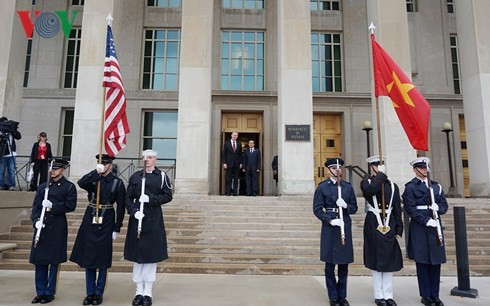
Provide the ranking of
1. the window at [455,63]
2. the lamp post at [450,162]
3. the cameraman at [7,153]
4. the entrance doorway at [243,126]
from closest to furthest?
the cameraman at [7,153], the lamp post at [450,162], the entrance doorway at [243,126], the window at [455,63]

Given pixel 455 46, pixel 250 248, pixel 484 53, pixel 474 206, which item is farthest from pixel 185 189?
pixel 455 46

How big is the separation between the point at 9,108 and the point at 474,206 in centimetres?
1564

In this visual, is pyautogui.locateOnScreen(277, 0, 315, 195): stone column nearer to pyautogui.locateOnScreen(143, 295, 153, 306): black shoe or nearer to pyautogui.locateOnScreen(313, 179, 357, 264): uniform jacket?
pyautogui.locateOnScreen(313, 179, 357, 264): uniform jacket

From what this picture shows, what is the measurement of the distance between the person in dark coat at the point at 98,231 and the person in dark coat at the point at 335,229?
3051 mm

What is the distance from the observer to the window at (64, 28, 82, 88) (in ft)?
57.8

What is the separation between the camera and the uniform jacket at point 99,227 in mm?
5164

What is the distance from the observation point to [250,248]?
26.8 ft

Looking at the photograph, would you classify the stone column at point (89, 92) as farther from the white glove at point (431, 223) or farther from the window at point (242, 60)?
the white glove at point (431, 223)

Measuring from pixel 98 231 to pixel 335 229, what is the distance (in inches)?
137

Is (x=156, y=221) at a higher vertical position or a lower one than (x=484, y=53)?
lower

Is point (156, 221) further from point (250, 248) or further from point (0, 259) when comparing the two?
point (0, 259)

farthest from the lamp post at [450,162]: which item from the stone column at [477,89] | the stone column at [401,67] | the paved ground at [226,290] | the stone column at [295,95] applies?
the paved ground at [226,290]

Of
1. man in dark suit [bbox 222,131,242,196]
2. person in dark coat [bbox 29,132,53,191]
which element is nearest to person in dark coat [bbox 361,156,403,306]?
man in dark suit [bbox 222,131,242,196]

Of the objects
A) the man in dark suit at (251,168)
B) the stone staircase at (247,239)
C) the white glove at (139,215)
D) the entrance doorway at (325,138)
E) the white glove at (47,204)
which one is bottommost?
the stone staircase at (247,239)
